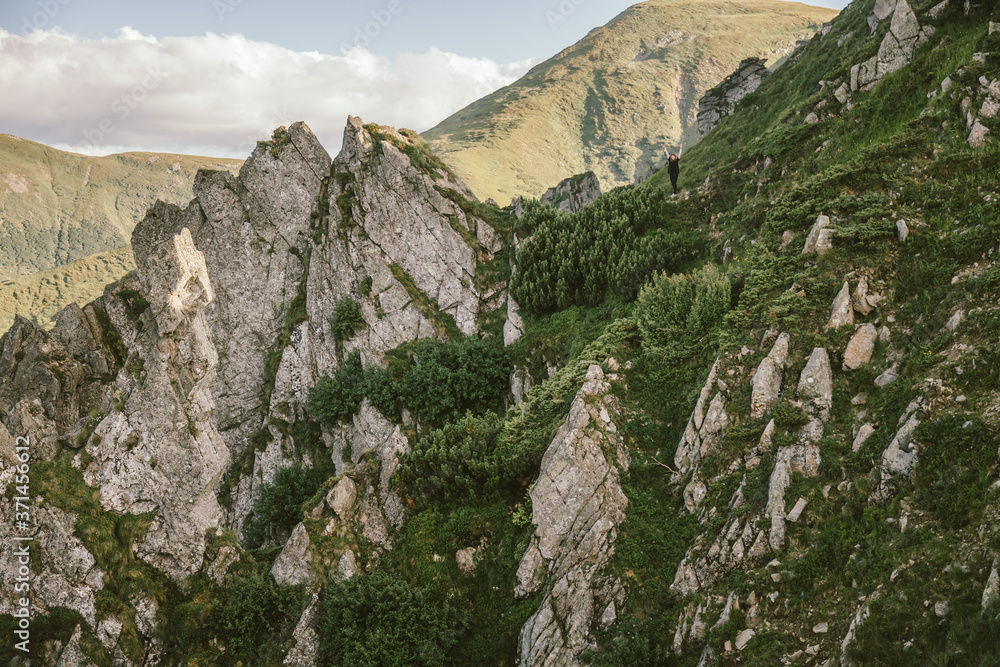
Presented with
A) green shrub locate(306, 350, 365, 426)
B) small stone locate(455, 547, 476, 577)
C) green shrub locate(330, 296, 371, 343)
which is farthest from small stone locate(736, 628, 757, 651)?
green shrub locate(330, 296, 371, 343)

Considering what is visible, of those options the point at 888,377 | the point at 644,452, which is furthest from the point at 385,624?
the point at 888,377

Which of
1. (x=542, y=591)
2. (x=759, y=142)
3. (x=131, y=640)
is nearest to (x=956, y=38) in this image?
(x=759, y=142)

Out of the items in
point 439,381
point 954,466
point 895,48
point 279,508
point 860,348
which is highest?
point 895,48

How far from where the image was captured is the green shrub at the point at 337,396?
2566cm

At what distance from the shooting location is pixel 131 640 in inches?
495

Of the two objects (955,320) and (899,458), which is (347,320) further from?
(955,320)

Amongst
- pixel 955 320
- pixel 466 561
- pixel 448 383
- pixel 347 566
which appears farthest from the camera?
pixel 448 383

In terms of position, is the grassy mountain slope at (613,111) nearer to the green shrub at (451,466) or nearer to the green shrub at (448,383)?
the green shrub at (448,383)

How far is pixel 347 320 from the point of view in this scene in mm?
29484

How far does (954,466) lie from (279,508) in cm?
2262

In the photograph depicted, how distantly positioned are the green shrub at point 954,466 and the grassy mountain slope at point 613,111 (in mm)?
117961

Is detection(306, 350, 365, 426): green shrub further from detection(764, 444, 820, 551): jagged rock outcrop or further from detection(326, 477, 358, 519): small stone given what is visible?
detection(764, 444, 820, 551): jagged rock outcrop

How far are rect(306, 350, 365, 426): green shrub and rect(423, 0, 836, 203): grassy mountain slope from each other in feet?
329

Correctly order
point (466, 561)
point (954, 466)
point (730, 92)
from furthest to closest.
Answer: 1. point (730, 92)
2. point (466, 561)
3. point (954, 466)
